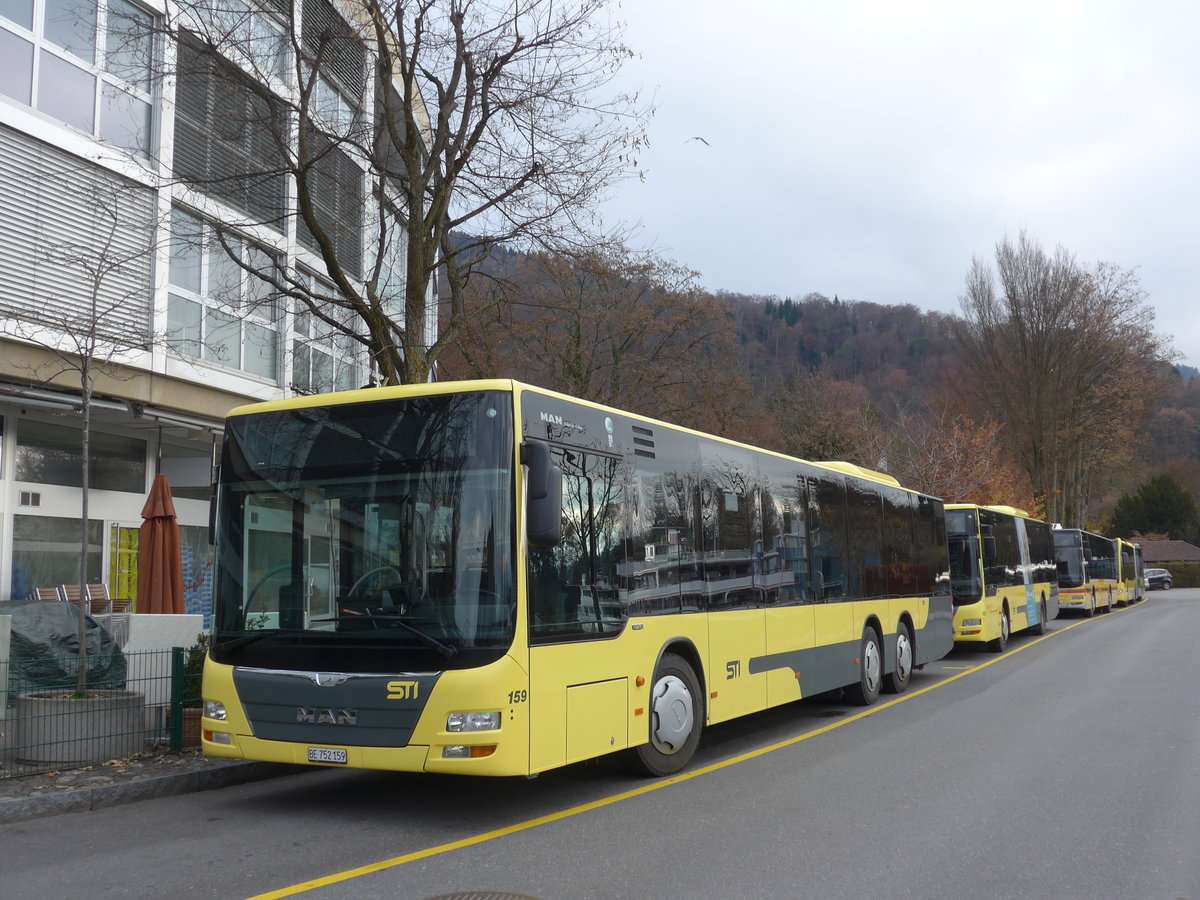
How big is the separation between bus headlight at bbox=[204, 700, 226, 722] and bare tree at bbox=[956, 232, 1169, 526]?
47.2 m

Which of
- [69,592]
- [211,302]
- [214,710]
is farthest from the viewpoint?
[211,302]

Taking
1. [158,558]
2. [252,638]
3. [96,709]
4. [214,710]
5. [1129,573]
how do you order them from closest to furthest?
[252,638], [214,710], [96,709], [158,558], [1129,573]

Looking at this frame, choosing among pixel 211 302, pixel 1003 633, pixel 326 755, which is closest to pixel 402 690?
pixel 326 755

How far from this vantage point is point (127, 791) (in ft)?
26.5

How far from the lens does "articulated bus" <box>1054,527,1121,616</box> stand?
35875 mm

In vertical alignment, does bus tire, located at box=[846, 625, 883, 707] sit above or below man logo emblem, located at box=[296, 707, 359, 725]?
below

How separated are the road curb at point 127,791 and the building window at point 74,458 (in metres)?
7.29

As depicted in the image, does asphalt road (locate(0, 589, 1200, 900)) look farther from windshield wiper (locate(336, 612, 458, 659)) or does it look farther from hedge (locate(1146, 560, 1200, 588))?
hedge (locate(1146, 560, 1200, 588))

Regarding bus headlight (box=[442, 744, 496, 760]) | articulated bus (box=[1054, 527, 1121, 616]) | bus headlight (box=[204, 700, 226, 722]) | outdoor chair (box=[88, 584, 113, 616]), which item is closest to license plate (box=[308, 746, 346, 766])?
bus headlight (box=[442, 744, 496, 760])

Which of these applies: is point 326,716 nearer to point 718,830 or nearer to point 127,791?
point 127,791

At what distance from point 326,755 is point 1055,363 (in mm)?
48707

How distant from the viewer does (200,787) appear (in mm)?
8617

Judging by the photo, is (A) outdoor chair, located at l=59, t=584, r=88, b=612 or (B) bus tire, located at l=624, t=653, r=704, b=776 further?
(A) outdoor chair, located at l=59, t=584, r=88, b=612

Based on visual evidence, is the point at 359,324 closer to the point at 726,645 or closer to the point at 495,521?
the point at 726,645
